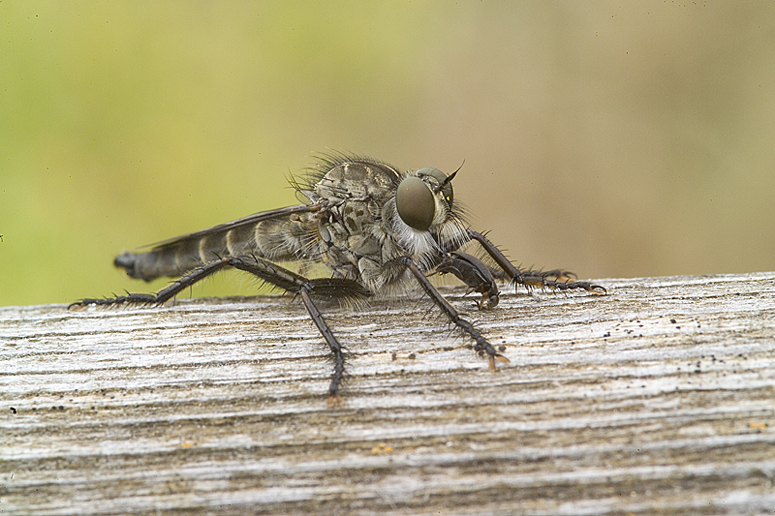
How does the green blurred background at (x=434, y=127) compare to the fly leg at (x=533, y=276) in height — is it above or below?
above

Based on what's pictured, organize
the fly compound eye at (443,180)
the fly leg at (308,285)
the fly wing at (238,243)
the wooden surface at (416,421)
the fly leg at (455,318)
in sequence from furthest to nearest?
1. the fly wing at (238,243)
2. the fly compound eye at (443,180)
3. the fly leg at (308,285)
4. the fly leg at (455,318)
5. the wooden surface at (416,421)

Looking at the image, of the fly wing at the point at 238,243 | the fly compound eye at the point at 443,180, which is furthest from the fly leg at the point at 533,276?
the fly wing at the point at 238,243

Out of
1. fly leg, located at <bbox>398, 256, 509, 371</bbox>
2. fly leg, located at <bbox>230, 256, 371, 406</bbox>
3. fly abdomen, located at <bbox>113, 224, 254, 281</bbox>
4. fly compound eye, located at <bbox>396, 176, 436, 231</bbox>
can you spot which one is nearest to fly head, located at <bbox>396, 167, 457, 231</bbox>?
fly compound eye, located at <bbox>396, 176, 436, 231</bbox>

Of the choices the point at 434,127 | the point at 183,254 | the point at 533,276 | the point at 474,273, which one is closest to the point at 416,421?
the point at 474,273

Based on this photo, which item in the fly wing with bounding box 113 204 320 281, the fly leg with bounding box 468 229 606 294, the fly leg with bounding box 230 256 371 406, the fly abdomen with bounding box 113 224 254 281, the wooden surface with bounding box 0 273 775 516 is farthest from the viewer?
the fly abdomen with bounding box 113 224 254 281

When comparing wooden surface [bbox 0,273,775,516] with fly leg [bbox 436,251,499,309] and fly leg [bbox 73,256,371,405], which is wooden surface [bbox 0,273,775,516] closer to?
fly leg [bbox 436,251,499,309]

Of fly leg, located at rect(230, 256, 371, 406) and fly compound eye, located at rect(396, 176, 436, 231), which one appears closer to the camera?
fly leg, located at rect(230, 256, 371, 406)

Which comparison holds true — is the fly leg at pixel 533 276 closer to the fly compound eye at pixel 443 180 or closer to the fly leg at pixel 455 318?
the fly compound eye at pixel 443 180

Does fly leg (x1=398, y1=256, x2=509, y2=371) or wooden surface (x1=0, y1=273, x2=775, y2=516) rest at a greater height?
fly leg (x1=398, y1=256, x2=509, y2=371)
